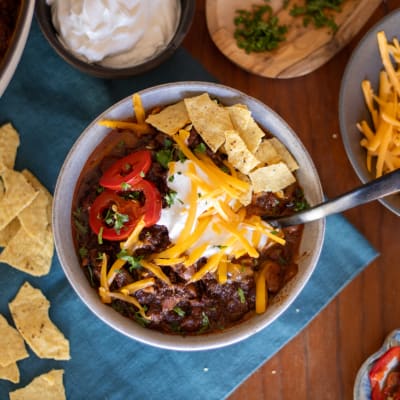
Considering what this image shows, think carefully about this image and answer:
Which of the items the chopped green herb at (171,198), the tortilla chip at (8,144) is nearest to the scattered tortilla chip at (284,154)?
the chopped green herb at (171,198)

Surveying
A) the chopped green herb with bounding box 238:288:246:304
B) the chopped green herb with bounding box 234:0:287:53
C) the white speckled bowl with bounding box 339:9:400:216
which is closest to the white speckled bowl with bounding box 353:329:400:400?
the white speckled bowl with bounding box 339:9:400:216

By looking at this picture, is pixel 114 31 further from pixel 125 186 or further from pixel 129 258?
pixel 129 258

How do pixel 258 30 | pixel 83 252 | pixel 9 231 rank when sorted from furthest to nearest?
pixel 258 30 < pixel 9 231 < pixel 83 252

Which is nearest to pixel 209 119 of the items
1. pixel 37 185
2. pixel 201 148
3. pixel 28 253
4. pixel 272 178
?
pixel 201 148

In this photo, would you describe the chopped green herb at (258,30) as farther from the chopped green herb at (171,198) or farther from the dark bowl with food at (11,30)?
the dark bowl with food at (11,30)

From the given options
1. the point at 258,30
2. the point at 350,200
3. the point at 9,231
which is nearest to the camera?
the point at 350,200

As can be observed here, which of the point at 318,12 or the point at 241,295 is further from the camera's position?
the point at 318,12

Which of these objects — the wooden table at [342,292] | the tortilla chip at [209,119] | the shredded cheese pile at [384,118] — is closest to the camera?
the tortilla chip at [209,119]
